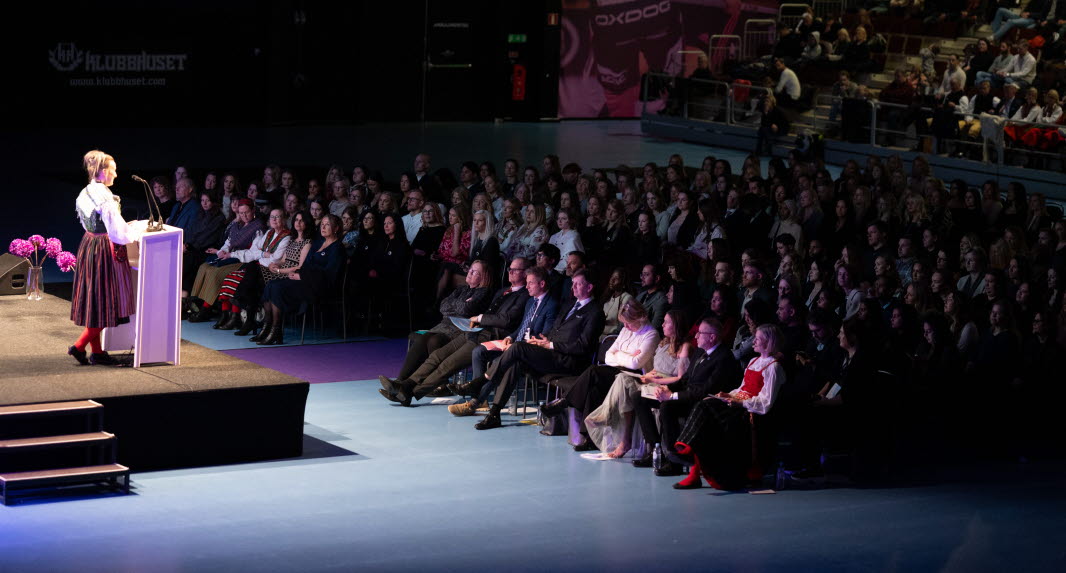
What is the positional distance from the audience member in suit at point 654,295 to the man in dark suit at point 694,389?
3.89ft

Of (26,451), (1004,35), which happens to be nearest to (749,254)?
(26,451)

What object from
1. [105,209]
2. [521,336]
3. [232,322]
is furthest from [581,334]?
[232,322]

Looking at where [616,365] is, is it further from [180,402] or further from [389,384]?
[180,402]

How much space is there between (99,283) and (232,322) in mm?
3919

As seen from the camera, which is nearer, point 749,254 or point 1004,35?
point 749,254

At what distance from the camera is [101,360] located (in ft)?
29.7

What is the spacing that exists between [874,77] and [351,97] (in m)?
9.00

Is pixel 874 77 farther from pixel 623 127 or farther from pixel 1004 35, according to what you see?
pixel 623 127

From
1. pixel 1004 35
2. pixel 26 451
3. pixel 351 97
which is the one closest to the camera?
pixel 26 451

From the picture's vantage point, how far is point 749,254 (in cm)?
1073

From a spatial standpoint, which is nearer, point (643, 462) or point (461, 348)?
point (643, 462)

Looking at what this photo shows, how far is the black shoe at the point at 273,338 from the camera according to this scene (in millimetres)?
12180

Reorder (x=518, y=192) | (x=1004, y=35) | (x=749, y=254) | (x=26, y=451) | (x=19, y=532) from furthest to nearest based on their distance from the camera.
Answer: (x=1004, y=35), (x=518, y=192), (x=749, y=254), (x=26, y=451), (x=19, y=532)

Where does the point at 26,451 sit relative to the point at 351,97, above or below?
below
